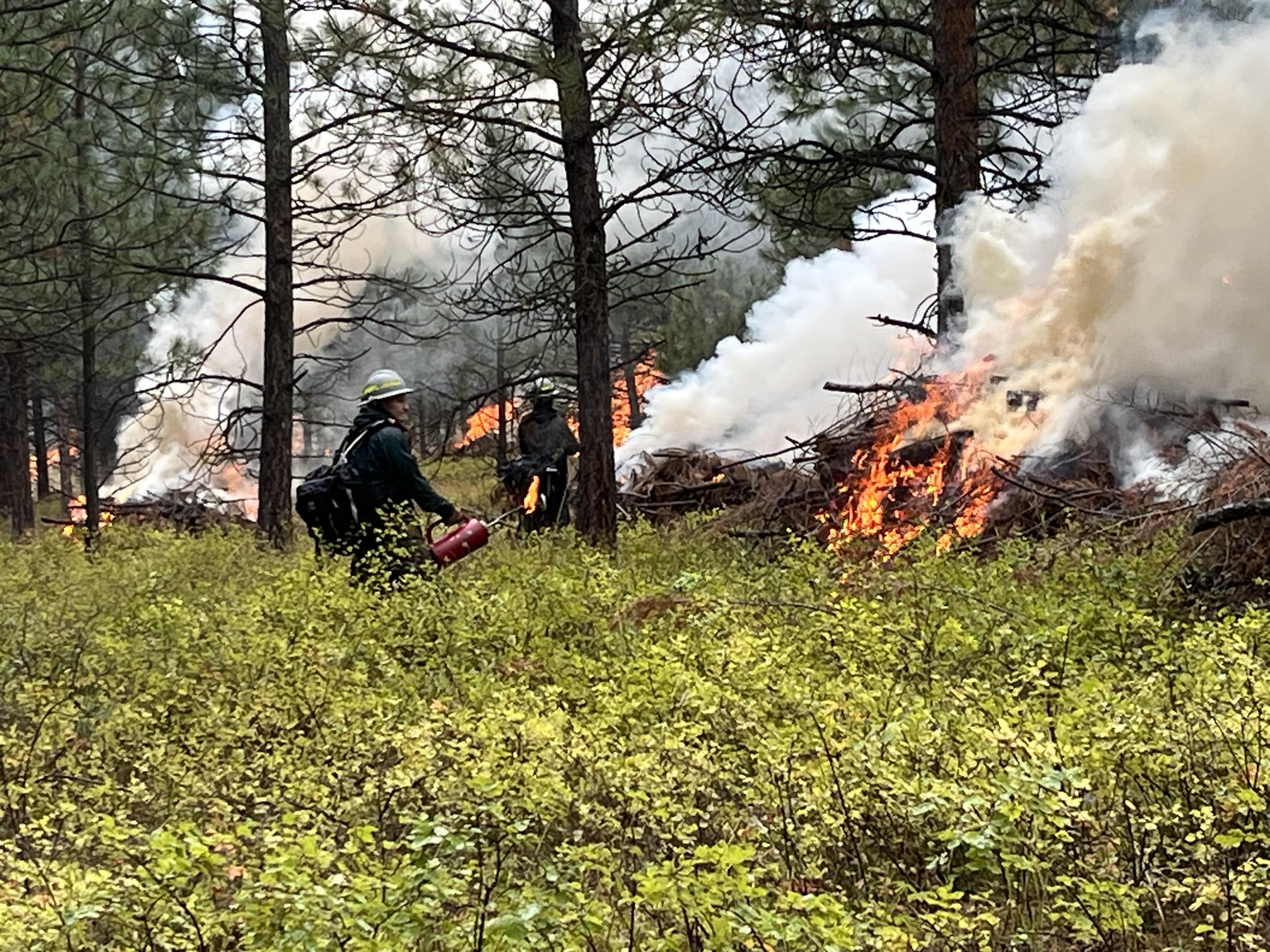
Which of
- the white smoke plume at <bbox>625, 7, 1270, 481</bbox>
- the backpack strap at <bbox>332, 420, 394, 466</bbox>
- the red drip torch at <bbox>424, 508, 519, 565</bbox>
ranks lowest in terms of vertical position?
the red drip torch at <bbox>424, 508, 519, 565</bbox>

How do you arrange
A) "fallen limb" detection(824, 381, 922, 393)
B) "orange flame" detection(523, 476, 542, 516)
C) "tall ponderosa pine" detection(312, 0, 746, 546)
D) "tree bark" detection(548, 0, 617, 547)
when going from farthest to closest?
"orange flame" detection(523, 476, 542, 516) → "fallen limb" detection(824, 381, 922, 393) → "tree bark" detection(548, 0, 617, 547) → "tall ponderosa pine" detection(312, 0, 746, 546)

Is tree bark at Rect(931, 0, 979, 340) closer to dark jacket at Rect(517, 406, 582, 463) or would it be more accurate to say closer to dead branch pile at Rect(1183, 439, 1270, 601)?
dark jacket at Rect(517, 406, 582, 463)

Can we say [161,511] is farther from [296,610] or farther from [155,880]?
[155,880]

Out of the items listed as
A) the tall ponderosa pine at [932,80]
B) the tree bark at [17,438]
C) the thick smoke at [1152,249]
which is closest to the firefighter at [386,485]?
the tall ponderosa pine at [932,80]

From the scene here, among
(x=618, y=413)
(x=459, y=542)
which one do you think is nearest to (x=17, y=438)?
(x=618, y=413)

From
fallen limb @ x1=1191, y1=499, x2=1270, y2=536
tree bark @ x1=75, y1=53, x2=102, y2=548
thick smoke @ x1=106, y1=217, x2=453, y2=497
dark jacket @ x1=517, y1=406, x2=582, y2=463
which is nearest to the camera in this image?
fallen limb @ x1=1191, y1=499, x2=1270, y2=536

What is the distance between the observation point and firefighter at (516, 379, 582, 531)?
41.0ft

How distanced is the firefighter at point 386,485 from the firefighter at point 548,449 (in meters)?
4.76

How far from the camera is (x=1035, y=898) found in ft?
9.80

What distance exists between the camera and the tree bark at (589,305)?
30.5ft

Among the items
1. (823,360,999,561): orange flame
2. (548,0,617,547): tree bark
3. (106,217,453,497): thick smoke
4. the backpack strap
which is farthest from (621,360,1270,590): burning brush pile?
(106,217,453,497): thick smoke

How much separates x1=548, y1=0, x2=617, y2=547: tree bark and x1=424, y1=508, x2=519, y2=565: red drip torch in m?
2.60

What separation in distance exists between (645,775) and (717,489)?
446 inches

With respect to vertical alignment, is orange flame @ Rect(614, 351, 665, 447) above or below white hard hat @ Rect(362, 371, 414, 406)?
above
